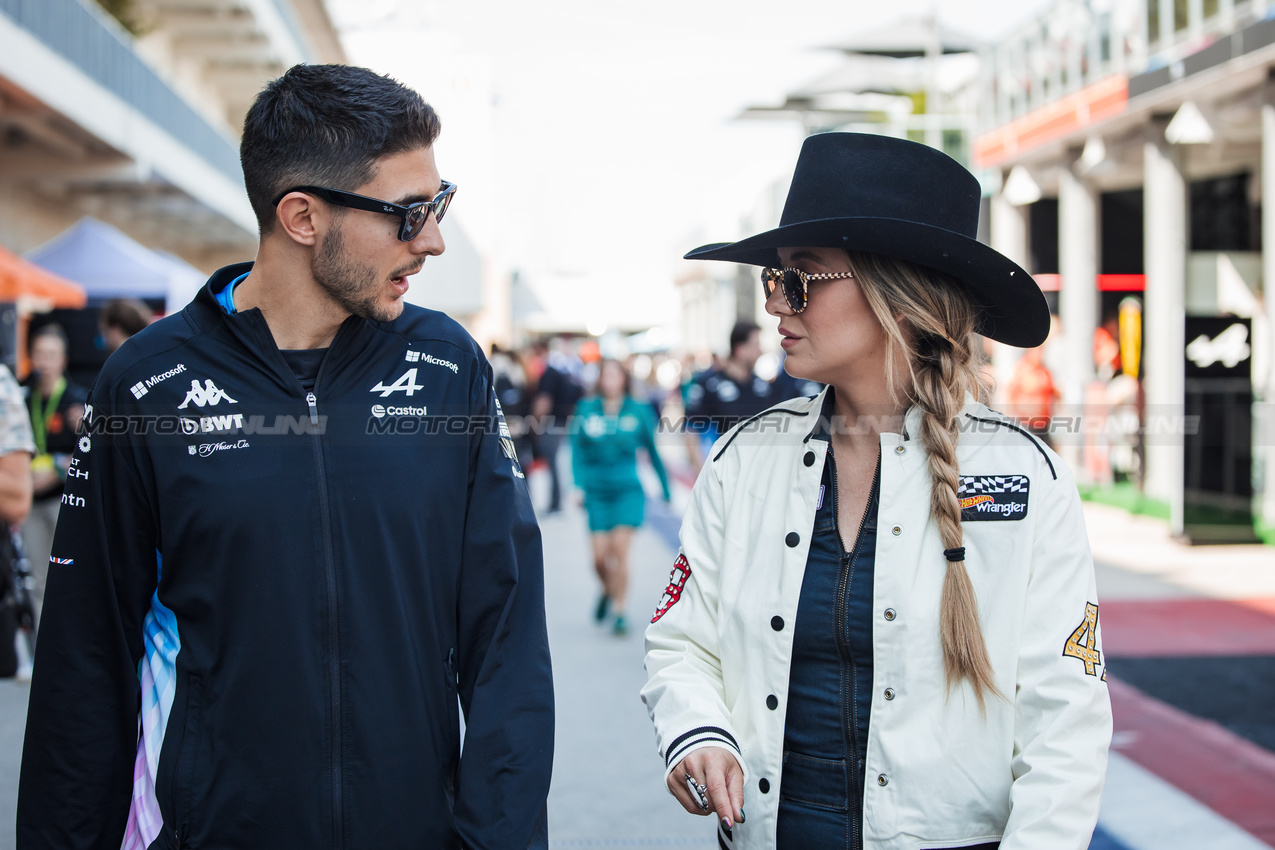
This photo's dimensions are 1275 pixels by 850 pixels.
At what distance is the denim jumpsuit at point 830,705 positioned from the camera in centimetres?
211

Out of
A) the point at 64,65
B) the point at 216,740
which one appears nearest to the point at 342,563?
the point at 216,740

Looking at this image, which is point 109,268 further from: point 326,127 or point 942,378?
point 942,378

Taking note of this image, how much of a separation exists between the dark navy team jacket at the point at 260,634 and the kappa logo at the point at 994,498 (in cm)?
89

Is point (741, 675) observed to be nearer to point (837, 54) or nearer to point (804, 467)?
point (804, 467)

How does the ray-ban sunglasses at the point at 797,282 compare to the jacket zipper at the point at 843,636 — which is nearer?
the jacket zipper at the point at 843,636

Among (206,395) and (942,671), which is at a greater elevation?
(206,395)

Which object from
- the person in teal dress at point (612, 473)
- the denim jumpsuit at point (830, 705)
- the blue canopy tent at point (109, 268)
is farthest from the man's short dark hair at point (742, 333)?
the denim jumpsuit at point (830, 705)

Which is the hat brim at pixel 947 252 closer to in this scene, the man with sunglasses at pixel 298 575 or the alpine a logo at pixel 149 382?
the man with sunglasses at pixel 298 575

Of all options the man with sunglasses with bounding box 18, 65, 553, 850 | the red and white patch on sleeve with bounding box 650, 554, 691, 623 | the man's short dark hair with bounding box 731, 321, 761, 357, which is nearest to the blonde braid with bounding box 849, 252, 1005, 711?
the red and white patch on sleeve with bounding box 650, 554, 691, 623

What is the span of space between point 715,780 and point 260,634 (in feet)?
2.91

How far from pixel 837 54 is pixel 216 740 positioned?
29094 mm

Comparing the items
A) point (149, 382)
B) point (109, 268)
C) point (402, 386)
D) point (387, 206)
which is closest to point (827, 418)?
point (402, 386)

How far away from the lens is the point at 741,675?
87.0 inches

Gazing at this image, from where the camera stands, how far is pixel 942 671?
2.06 meters
